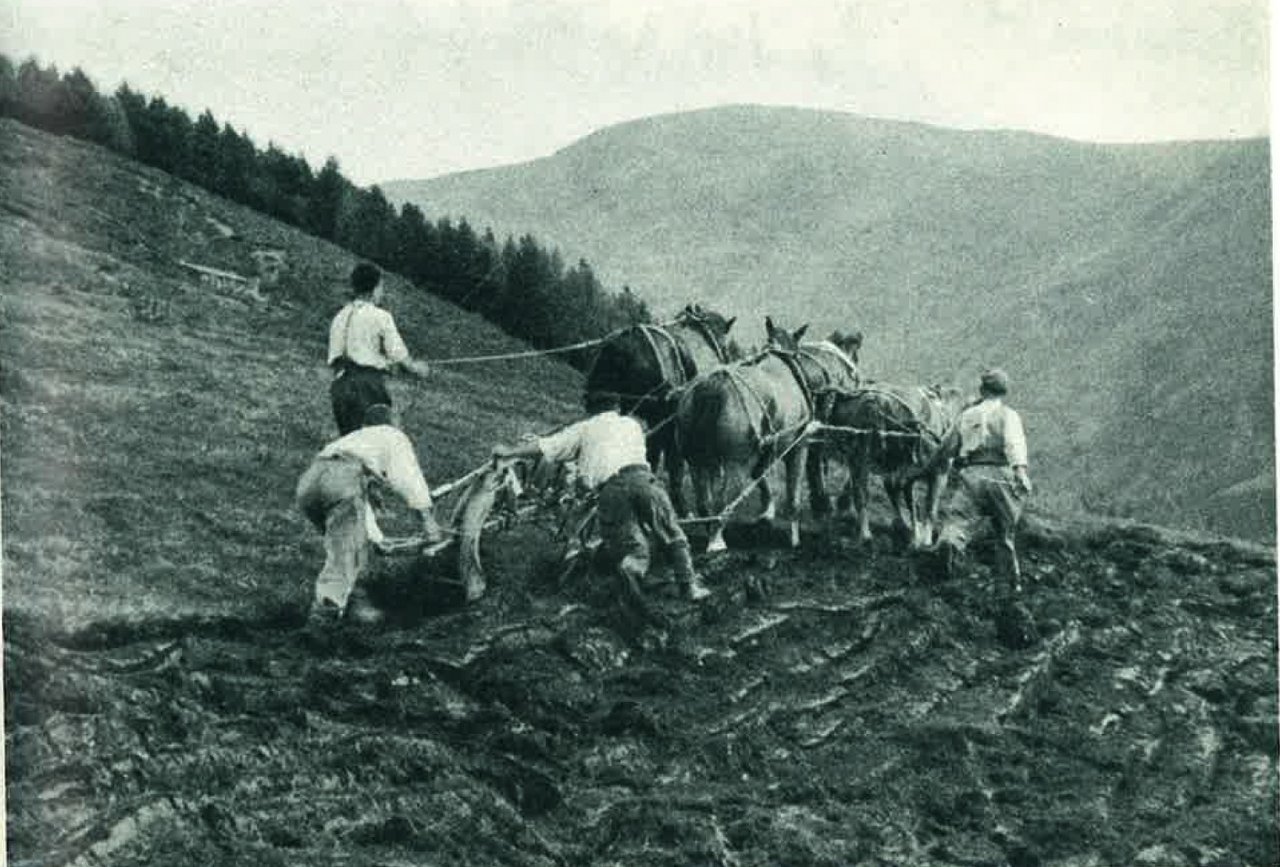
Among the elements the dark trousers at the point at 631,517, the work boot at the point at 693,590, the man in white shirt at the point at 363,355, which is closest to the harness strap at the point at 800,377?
the work boot at the point at 693,590

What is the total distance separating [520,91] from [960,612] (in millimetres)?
4032

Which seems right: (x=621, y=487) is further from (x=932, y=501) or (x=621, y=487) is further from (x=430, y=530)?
(x=932, y=501)

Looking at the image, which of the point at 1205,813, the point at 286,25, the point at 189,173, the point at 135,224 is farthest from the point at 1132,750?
the point at 189,173

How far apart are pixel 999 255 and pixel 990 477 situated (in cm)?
598

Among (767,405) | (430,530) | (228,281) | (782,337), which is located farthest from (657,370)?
(228,281)

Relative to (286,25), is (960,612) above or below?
below

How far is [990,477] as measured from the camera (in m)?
9.19

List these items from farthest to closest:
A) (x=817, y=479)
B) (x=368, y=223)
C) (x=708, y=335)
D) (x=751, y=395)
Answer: (x=368, y=223)
(x=817, y=479)
(x=708, y=335)
(x=751, y=395)

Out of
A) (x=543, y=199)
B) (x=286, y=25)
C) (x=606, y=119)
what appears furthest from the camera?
(x=543, y=199)

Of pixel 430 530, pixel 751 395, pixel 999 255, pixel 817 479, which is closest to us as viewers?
pixel 430 530

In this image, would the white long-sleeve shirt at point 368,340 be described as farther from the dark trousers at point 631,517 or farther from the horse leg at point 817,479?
the horse leg at point 817,479

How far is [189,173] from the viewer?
10992 millimetres

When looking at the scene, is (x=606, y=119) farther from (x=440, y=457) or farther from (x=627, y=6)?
(x=440, y=457)

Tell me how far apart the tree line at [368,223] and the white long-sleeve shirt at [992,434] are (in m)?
3.58
